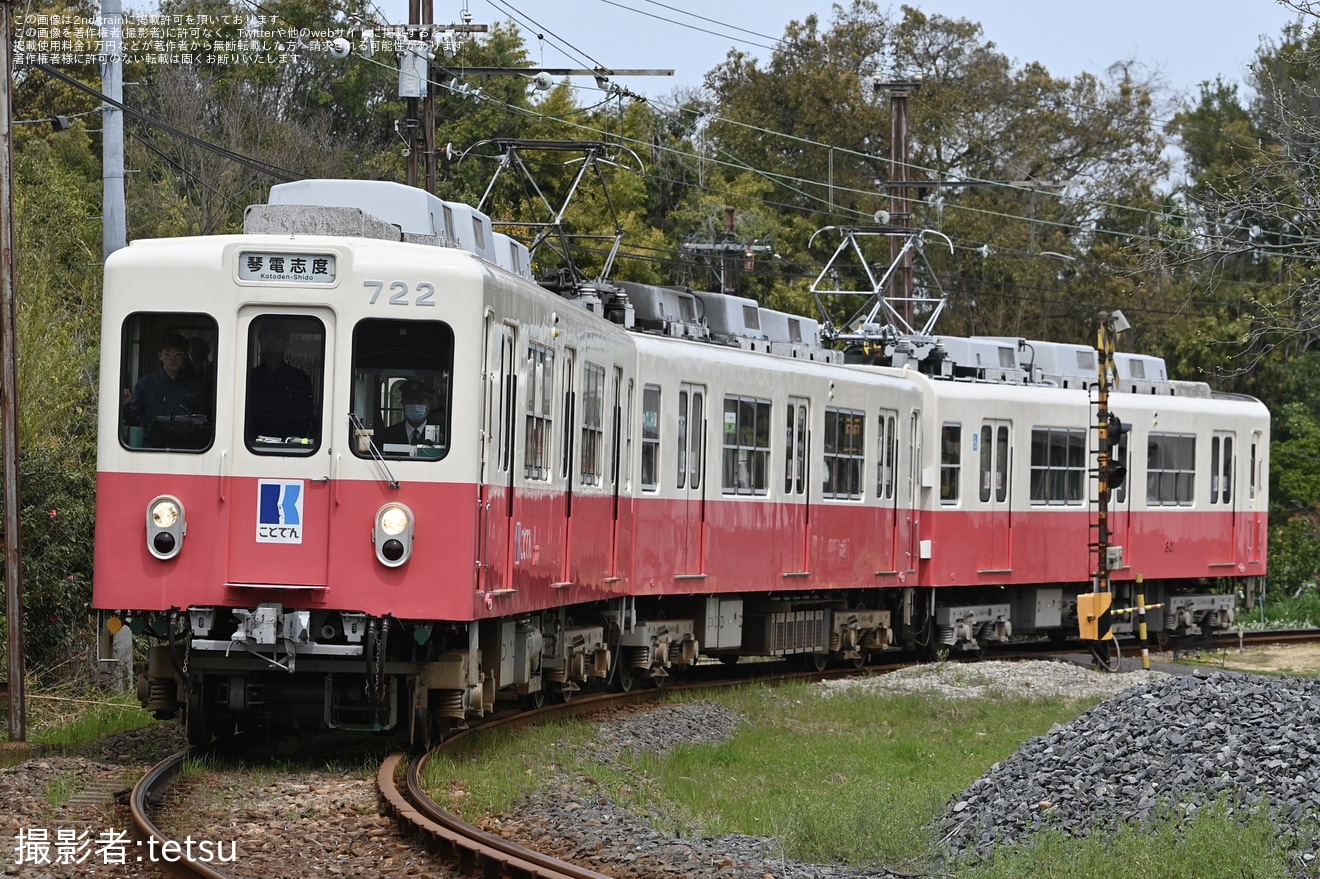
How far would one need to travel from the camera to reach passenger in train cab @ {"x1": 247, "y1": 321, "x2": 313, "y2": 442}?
38.7ft

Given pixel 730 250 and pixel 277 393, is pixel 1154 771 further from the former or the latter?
pixel 730 250

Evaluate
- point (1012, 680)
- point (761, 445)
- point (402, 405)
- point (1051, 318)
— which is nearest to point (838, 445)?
point (761, 445)

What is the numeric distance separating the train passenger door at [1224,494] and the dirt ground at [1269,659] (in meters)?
1.23

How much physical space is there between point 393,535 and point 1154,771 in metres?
4.31

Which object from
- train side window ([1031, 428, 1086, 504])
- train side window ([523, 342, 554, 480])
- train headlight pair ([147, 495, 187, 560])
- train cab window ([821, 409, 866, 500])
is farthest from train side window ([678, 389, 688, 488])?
train side window ([1031, 428, 1086, 504])

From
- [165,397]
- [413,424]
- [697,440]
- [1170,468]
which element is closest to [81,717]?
[165,397]

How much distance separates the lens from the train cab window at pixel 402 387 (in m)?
11.8

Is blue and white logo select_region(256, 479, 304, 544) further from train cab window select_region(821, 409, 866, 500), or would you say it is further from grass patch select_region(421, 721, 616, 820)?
train cab window select_region(821, 409, 866, 500)

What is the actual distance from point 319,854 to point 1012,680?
11.1 meters

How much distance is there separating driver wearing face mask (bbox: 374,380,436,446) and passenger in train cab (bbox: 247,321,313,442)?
457 millimetres

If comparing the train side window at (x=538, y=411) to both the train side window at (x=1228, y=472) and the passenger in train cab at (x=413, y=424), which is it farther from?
the train side window at (x=1228, y=472)

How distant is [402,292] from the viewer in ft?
38.7

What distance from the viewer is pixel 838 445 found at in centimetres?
2080

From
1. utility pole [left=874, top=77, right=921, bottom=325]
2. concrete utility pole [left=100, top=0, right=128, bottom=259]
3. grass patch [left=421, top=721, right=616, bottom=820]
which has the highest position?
utility pole [left=874, top=77, right=921, bottom=325]
